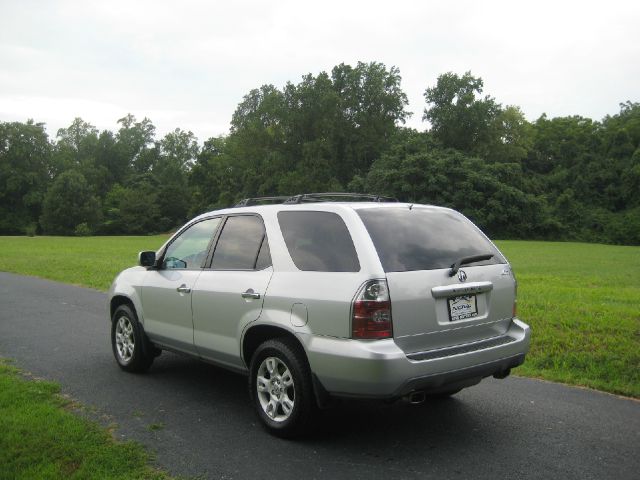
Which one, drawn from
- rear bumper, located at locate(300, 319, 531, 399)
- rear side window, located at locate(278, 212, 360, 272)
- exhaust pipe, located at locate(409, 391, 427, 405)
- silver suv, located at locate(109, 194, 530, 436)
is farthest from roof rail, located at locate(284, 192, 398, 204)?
exhaust pipe, located at locate(409, 391, 427, 405)

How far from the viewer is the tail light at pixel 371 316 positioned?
4066 millimetres

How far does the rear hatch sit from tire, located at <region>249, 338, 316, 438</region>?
797 millimetres

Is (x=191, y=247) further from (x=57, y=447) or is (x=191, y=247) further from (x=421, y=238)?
(x=421, y=238)

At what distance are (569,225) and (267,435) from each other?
6031cm

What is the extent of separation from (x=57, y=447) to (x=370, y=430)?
233 centimetres

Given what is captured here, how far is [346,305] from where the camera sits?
13.5 ft

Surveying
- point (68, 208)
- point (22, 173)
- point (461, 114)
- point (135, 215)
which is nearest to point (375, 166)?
point (461, 114)

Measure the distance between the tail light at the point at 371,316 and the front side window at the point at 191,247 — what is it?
2.10m

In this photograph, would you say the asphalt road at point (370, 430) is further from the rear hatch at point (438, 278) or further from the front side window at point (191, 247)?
the front side window at point (191, 247)

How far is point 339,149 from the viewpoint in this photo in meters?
69.4

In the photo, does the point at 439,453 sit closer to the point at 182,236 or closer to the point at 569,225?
the point at 182,236

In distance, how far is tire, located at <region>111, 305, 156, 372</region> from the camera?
638 cm

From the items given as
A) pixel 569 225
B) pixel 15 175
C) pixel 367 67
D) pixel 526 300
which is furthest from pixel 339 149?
pixel 526 300

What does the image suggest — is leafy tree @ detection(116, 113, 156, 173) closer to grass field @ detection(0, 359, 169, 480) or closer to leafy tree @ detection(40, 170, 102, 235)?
leafy tree @ detection(40, 170, 102, 235)
